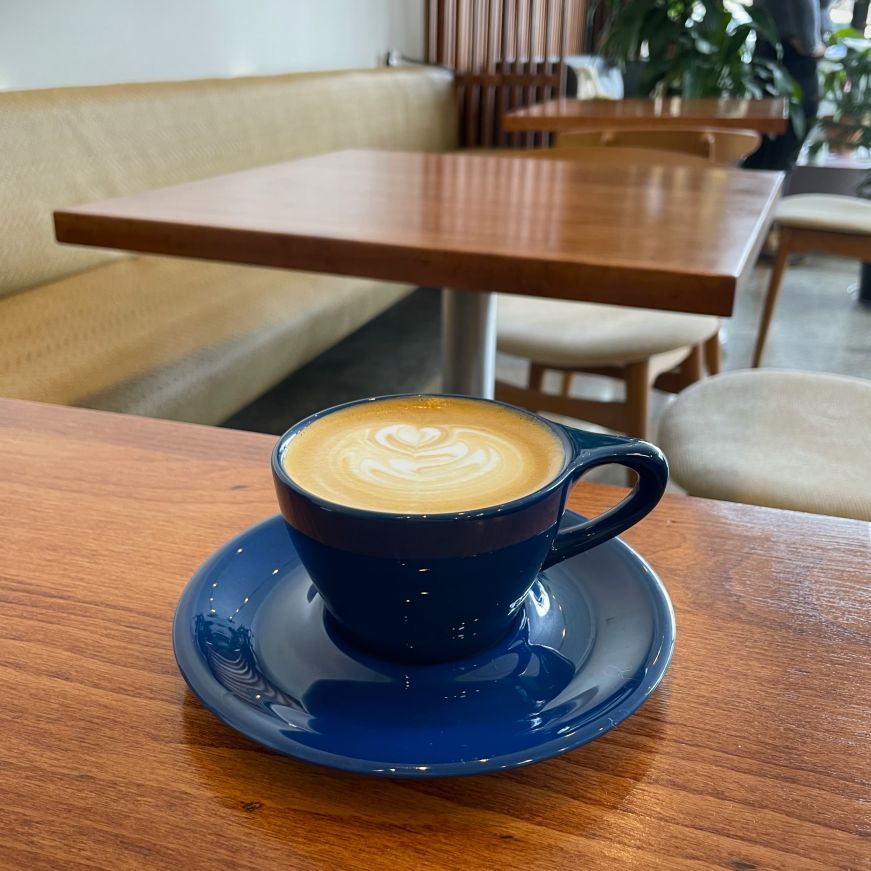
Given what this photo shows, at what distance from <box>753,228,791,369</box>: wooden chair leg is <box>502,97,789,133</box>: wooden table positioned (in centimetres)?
37

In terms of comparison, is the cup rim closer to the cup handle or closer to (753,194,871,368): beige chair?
the cup handle

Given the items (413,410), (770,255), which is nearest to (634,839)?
(413,410)

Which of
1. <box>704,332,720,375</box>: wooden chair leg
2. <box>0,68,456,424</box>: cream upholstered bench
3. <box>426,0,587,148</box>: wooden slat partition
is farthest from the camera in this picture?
<box>426,0,587,148</box>: wooden slat partition

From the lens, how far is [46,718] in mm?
317

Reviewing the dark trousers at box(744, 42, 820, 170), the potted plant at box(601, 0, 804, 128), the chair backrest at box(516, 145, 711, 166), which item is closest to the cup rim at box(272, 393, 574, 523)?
the chair backrest at box(516, 145, 711, 166)

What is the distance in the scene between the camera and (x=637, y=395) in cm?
160

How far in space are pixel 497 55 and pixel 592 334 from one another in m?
3.65

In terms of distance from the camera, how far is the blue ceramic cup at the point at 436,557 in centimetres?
29

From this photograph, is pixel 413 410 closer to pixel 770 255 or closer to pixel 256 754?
pixel 256 754

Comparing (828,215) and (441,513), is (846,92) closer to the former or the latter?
(828,215)

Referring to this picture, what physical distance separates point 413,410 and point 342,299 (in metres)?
1.83

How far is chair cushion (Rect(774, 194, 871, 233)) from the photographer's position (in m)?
2.69

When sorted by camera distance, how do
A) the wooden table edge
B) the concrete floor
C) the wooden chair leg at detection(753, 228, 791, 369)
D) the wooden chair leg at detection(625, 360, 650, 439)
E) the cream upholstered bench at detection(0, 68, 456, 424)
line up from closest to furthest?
the wooden table edge → the cream upholstered bench at detection(0, 68, 456, 424) → the wooden chair leg at detection(625, 360, 650, 439) → the concrete floor → the wooden chair leg at detection(753, 228, 791, 369)

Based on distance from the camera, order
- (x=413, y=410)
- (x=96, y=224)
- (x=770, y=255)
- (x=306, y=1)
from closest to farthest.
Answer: (x=413, y=410) → (x=96, y=224) → (x=306, y=1) → (x=770, y=255)
